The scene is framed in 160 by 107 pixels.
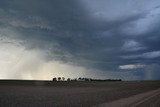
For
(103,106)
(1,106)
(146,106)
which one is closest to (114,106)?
(103,106)

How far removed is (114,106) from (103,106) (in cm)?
121

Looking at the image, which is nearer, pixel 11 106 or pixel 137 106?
pixel 11 106

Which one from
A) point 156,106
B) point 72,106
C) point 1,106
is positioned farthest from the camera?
point 72,106

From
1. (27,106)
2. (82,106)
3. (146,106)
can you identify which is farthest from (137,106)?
(27,106)

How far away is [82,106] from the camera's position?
31.9 meters

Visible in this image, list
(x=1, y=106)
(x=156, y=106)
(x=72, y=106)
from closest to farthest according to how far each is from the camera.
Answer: (x=1, y=106)
(x=156, y=106)
(x=72, y=106)

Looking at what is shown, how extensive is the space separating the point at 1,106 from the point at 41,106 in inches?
167

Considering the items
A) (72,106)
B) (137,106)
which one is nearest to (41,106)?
(72,106)

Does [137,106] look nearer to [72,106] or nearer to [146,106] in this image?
[146,106]

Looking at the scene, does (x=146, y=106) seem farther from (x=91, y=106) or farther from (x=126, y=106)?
(x=91, y=106)

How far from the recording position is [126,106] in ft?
102

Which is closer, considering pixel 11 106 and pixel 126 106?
pixel 11 106

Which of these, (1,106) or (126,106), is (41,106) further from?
(126,106)

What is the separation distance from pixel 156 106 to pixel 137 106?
7.02 feet
